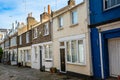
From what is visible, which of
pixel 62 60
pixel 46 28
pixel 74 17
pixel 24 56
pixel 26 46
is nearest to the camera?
pixel 74 17

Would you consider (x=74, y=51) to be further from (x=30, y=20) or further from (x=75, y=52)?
(x=30, y=20)

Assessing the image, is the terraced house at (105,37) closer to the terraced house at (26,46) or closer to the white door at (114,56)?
the white door at (114,56)

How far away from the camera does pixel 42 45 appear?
27812 mm

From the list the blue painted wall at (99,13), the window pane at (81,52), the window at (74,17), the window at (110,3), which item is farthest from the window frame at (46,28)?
the window at (110,3)

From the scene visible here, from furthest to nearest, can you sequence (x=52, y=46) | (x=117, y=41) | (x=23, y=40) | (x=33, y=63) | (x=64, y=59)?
(x=23, y=40) < (x=33, y=63) < (x=52, y=46) < (x=64, y=59) < (x=117, y=41)

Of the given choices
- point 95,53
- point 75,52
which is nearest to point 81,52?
point 75,52

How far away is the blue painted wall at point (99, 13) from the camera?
14.0 metres

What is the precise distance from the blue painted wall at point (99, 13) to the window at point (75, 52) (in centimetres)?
273

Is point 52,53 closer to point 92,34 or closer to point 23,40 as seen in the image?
point 92,34

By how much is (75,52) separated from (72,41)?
3.48ft

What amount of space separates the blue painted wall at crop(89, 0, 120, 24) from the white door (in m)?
1.53

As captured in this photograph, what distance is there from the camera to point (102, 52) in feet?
49.9

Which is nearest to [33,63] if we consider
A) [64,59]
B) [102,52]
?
[64,59]

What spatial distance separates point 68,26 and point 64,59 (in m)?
3.41
